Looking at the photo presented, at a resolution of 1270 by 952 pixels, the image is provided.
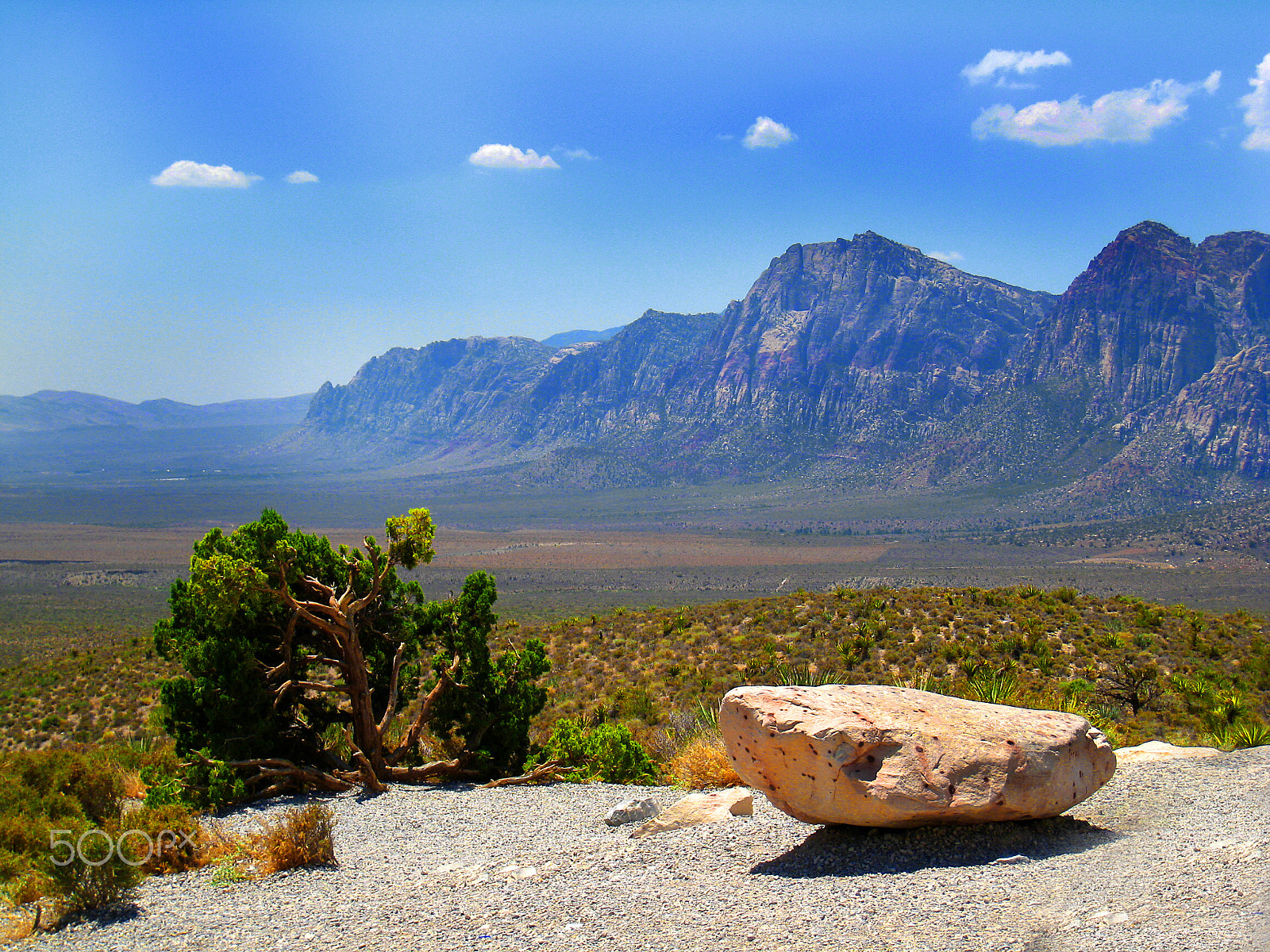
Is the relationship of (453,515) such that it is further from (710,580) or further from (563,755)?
(563,755)

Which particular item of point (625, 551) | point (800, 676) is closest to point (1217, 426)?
point (625, 551)

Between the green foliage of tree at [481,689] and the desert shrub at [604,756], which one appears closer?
the desert shrub at [604,756]

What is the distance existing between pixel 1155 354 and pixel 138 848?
18536 cm

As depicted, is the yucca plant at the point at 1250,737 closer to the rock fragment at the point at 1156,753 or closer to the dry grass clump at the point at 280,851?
the rock fragment at the point at 1156,753

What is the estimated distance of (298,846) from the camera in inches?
335

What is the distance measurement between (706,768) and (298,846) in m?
5.54

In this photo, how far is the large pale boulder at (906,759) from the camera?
24.1 ft

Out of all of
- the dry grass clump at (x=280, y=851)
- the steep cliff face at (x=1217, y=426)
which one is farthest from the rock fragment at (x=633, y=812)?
the steep cliff face at (x=1217, y=426)

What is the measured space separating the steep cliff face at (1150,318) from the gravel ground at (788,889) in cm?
16020

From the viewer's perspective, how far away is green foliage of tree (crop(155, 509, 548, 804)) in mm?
12102

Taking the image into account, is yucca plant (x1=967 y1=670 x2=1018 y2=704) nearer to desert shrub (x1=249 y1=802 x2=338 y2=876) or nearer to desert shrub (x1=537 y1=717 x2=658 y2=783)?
desert shrub (x1=537 y1=717 x2=658 y2=783)

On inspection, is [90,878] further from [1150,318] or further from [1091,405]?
[1150,318]

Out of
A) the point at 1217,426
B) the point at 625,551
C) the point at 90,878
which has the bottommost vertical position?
the point at 625,551

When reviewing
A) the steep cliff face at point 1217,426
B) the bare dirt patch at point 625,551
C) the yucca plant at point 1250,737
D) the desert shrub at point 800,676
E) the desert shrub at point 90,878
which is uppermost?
the steep cliff face at point 1217,426
